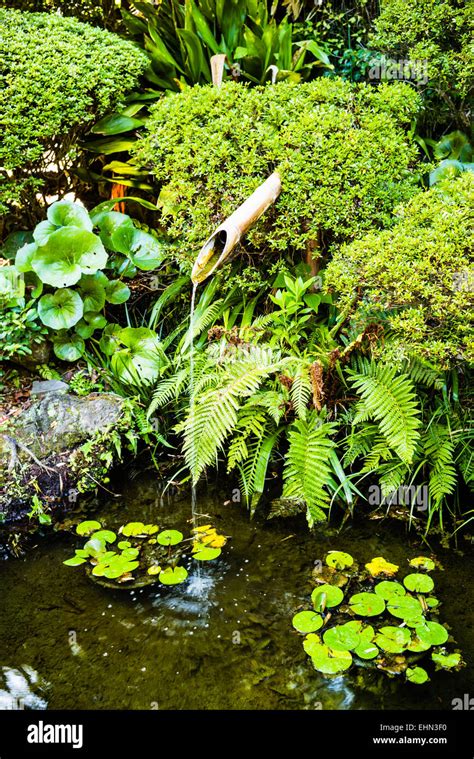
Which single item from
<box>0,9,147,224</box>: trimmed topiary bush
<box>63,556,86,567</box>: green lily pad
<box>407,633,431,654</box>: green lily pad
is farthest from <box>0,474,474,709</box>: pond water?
<box>0,9,147,224</box>: trimmed topiary bush

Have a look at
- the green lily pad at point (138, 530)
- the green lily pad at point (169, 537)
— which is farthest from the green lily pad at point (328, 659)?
the green lily pad at point (138, 530)

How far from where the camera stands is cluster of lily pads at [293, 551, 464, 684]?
2475 mm

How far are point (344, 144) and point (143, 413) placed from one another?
2.23 meters

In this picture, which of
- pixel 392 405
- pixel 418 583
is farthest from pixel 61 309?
pixel 418 583

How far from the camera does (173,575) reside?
298cm

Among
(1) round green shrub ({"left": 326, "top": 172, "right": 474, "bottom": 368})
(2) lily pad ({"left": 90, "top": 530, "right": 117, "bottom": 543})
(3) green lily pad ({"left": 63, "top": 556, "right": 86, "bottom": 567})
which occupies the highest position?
(1) round green shrub ({"left": 326, "top": 172, "right": 474, "bottom": 368})

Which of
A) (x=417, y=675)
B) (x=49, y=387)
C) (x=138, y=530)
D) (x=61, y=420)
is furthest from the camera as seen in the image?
(x=49, y=387)

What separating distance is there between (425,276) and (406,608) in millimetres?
1663

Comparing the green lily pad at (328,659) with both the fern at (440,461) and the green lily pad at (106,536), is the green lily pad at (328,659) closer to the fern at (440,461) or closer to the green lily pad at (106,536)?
the fern at (440,461)

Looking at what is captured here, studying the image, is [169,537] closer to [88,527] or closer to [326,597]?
[88,527]

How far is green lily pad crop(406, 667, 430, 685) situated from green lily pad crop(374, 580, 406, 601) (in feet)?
1.18

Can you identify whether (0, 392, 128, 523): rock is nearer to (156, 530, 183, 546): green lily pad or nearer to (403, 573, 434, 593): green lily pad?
(156, 530, 183, 546): green lily pad

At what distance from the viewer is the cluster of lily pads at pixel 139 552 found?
118 inches
